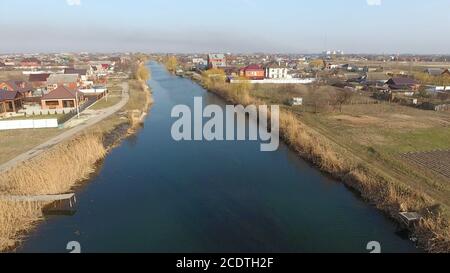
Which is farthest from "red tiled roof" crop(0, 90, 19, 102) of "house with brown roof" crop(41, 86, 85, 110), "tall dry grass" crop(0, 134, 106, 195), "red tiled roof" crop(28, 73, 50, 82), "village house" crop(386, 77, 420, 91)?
"village house" crop(386, 77, 420, 91)

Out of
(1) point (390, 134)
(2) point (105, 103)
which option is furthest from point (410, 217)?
(2) point (105, 103)

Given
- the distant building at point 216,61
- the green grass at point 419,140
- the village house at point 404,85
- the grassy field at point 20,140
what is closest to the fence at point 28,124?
the grassy field at point 20,140

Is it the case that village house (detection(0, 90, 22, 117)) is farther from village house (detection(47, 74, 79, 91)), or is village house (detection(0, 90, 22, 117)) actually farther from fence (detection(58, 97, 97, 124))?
village house (detection(47, 74, 79, 91))

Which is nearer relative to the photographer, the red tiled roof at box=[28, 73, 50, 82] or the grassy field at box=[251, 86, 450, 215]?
the grassy field at box=[251, 86, 450, 215]

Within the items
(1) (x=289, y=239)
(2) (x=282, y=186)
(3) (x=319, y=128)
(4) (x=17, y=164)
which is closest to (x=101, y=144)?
(4) (x=17, y=164)

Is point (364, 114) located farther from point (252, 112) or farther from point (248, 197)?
point (248, 197)

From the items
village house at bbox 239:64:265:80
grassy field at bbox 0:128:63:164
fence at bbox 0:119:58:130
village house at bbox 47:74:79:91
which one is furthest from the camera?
village house at bbox 239:64:265:80

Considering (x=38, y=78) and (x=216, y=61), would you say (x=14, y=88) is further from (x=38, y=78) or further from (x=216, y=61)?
(x=216, y=61)
